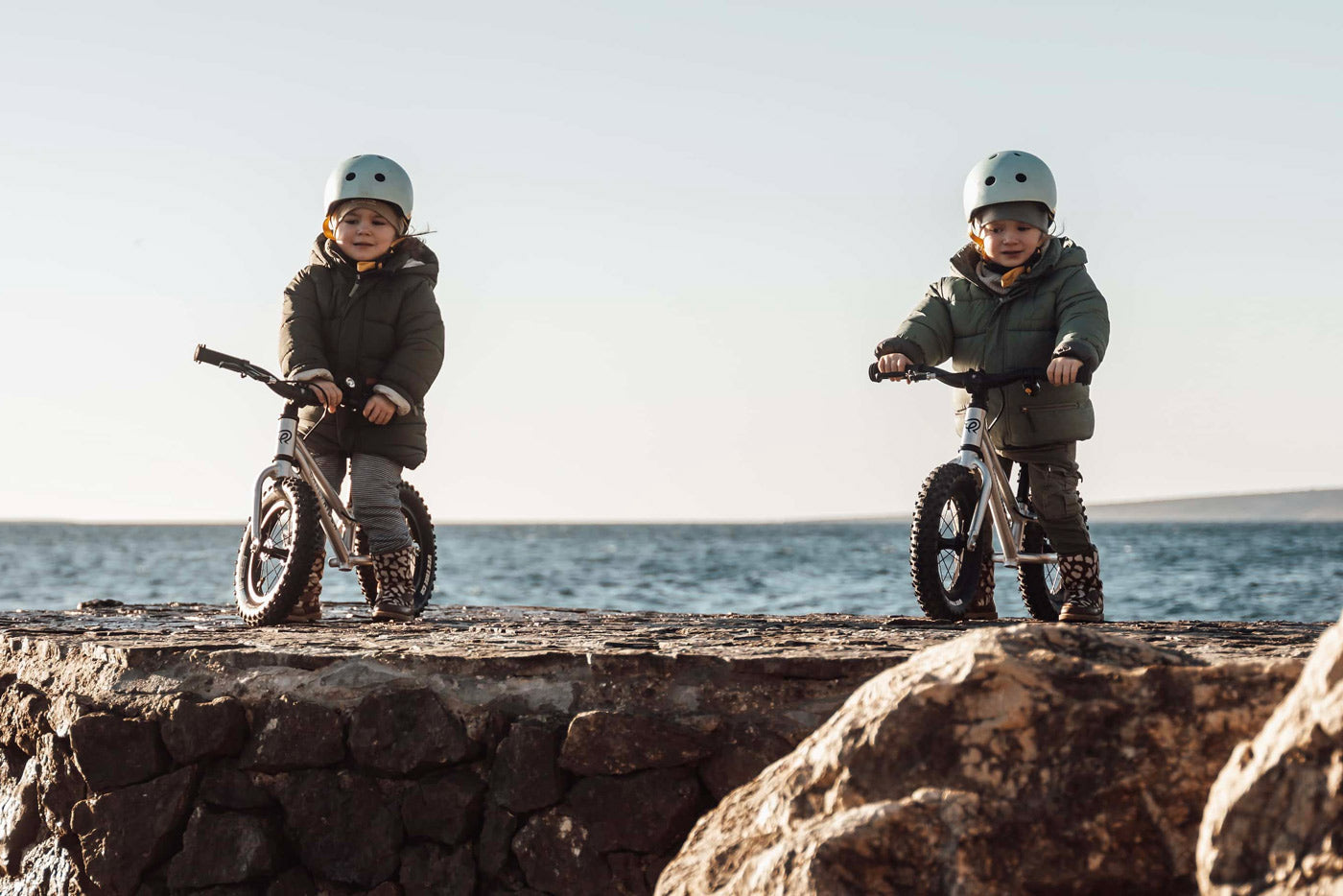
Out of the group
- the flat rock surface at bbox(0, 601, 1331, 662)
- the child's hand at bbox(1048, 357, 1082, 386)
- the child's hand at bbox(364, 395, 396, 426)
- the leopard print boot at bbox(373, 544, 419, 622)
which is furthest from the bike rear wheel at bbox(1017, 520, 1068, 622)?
the child's hand at bbox(364, 395, 396, 426)

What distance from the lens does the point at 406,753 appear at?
12.5 ft

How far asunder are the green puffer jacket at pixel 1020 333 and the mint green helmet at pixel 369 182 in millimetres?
1979

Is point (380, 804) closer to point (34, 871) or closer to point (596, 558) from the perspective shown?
point (34, 871)

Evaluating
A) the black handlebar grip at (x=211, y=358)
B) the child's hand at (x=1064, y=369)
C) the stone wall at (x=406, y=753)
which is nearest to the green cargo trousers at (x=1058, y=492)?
the child's hand at (x=1064, y=369)

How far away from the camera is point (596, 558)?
4547 cm

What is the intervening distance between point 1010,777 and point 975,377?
3.33 metres

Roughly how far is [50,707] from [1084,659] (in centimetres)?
326

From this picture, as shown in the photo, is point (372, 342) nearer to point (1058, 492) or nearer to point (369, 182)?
point (369, 182)

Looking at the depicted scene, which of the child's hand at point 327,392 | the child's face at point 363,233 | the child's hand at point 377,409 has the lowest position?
the child's hand at point 377,409

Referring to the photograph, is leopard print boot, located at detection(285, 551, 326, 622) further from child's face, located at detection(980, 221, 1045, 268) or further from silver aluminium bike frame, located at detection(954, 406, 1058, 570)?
child's face, located at detection(980, 221, 1045, 268)

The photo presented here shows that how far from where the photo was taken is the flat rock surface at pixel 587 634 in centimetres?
392

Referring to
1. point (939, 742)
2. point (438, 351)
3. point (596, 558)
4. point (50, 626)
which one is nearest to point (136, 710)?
point (50, 626)

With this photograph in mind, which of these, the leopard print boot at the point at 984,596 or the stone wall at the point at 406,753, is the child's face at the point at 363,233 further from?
the leopard print boot at the point at 984,596

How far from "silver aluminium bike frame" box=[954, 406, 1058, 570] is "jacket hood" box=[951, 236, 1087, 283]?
0.54 metres
